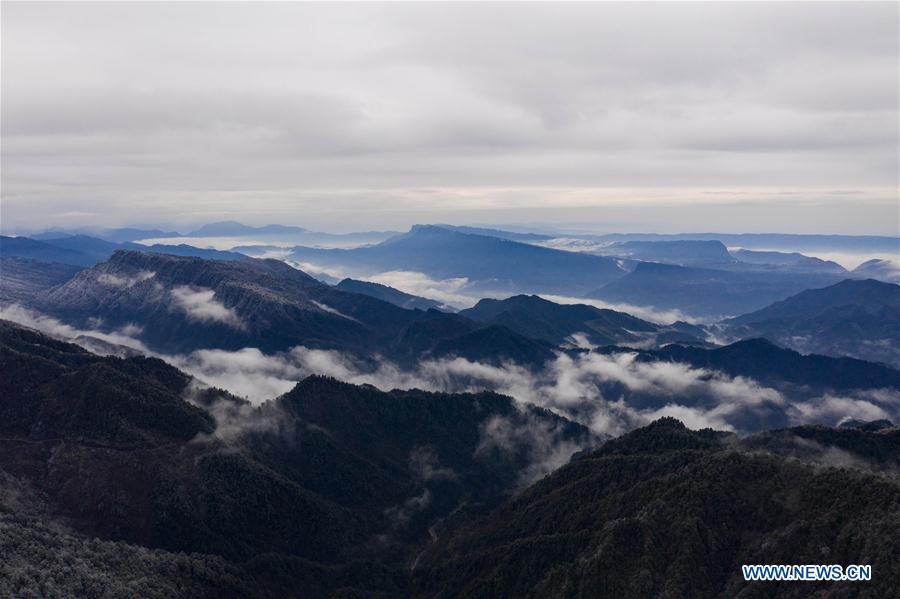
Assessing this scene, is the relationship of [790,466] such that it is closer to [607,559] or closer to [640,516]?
[640,516]

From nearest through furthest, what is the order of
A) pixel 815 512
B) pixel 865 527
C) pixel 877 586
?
1. pixel 877 586
2. pixel 865 527
3. pixel 815 512

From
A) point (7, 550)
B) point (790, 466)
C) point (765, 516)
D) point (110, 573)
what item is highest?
point (790, 466)

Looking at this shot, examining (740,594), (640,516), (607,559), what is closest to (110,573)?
(607,559)


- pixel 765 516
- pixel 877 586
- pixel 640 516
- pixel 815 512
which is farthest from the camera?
pixel 640 516

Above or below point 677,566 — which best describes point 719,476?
above

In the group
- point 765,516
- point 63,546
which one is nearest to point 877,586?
point 765,516

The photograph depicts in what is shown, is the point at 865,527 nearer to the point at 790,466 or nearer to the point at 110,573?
the point at 790,466

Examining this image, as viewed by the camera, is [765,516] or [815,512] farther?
[765,516]

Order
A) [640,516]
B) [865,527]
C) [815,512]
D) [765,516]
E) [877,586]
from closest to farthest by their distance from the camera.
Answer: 1. [877,586]
2. [865,527]
3. [815,512]
4. [765,516]
5. [640,516]

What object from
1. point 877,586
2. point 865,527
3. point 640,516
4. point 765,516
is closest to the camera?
point 877,586
